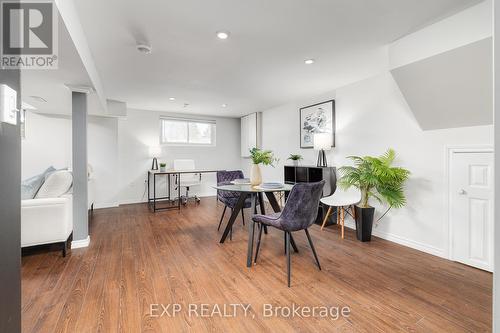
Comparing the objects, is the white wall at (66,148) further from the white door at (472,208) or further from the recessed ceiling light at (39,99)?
the white door at (472,208)

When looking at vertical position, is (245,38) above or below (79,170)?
above

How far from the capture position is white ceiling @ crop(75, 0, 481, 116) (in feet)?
6.04

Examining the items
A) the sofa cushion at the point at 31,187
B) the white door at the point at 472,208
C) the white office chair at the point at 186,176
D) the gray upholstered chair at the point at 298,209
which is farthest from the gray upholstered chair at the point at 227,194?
the white door at the point at 472,208

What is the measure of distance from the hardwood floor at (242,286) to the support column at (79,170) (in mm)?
245

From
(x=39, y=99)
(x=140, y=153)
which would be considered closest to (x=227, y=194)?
(x=39, y=99)

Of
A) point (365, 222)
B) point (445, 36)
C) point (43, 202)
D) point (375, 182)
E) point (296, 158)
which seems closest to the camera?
point (445, 36)

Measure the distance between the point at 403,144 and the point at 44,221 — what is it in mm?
4432

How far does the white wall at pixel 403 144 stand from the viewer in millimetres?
2662

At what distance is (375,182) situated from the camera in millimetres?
2871

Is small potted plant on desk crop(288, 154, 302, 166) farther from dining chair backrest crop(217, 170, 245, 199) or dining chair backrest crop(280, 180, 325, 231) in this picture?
dining chair backrest crop(280, 180, 325, 231)

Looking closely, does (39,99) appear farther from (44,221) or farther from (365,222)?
(365,222)

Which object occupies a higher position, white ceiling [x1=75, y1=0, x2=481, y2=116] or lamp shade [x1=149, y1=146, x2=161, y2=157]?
white ceiling [x1=75, y1=0, x2=481, y2=116]

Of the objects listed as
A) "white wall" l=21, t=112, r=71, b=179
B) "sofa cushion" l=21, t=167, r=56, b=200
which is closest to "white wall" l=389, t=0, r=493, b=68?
"sofa cushion" l=21, t=167, r=56, b=200

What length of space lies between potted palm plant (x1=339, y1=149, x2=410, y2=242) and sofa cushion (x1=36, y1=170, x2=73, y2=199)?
362 centimetres
